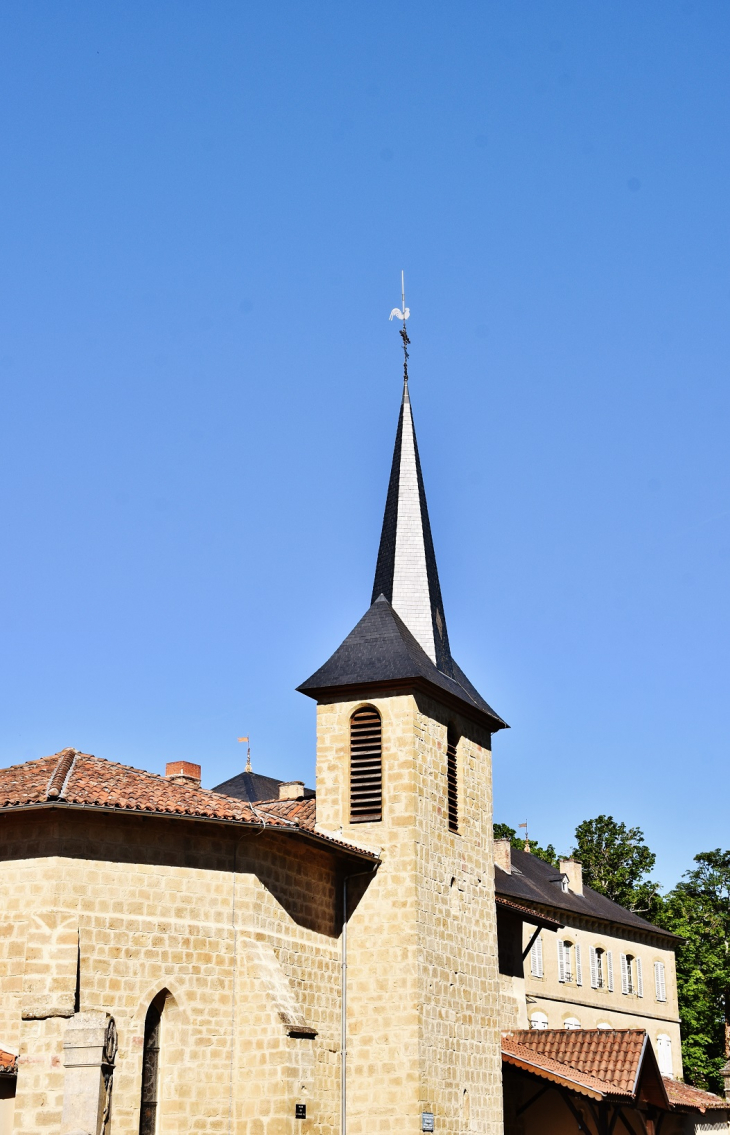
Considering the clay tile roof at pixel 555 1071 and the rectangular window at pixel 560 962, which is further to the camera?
the rectangular window at pixel 560 962

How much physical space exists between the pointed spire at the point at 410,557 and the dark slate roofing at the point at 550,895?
Result: 8246 mm

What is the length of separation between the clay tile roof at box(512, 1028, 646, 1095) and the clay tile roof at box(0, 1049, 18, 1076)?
11926mm

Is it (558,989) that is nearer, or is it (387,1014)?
(387,1014)

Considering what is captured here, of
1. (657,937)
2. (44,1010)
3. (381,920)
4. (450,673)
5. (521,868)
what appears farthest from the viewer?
(657,937)

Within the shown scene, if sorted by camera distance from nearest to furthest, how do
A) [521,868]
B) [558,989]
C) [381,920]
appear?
[381,920] → [558,989] → [521,868]

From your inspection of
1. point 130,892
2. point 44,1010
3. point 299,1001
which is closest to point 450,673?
point 299,1001

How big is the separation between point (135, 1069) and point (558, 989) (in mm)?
19092

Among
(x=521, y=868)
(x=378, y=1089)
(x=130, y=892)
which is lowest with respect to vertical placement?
(x=378, y=1089)

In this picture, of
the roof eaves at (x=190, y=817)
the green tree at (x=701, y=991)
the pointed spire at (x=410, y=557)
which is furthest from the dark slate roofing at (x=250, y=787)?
the green tree at (x=701, y=991)

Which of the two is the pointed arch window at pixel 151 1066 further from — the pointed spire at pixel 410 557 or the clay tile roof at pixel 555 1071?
the pointed spire at pixel 410 557

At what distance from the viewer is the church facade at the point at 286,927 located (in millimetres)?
18188

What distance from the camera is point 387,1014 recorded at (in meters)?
22.3

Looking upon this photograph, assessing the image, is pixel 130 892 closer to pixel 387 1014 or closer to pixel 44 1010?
pixel 44 1010

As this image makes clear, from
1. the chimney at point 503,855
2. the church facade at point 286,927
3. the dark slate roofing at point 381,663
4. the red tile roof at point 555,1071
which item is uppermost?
the dark slate roofing at point 381,663
